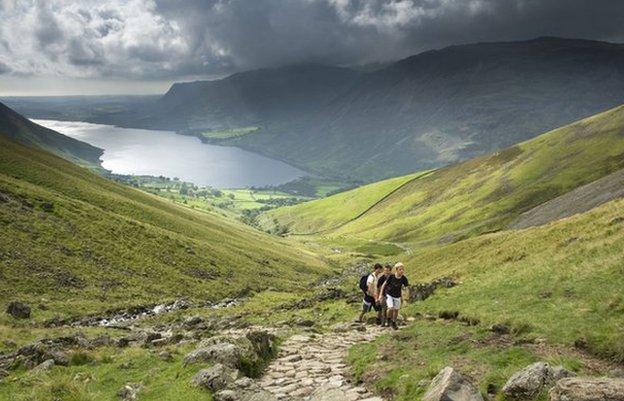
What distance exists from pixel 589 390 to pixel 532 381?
2.53 meters

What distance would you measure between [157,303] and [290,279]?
41093mm

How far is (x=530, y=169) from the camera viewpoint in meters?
194

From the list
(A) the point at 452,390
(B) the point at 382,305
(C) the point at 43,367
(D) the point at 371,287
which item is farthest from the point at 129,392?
(D) the point at 371,287

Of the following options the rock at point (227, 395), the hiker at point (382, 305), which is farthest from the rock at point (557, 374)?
the hiker at point (382, 305)

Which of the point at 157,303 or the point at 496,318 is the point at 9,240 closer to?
the point at 157,303

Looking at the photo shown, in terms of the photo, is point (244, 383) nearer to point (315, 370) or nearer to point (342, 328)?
point (315, 370)

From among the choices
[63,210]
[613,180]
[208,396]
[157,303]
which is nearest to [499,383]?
[208,396]

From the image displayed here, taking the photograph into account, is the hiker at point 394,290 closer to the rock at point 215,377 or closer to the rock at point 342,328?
the rock at point 342,328

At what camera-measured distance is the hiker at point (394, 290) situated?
28562mm

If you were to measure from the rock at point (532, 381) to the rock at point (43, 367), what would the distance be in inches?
735

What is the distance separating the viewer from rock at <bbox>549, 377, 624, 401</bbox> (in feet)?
38.8

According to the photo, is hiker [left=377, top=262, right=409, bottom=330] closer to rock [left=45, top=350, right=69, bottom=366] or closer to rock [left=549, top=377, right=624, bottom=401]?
rock [left=549, top=377, right=624, bottom=401]

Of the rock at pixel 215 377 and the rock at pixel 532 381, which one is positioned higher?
the rock at pixel 532 381

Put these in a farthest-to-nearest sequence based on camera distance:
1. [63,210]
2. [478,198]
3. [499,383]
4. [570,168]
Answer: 1. [478,198]
2. [570,168]
3. [63,210]
4. [499,383]
